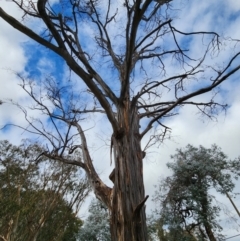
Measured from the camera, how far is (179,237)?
356 inches

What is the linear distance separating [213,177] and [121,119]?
24.6 feet

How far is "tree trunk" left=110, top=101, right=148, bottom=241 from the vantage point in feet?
8.68

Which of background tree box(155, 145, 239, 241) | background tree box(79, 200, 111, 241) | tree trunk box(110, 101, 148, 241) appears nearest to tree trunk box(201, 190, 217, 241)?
background tree box(155, 145, 239, 241)

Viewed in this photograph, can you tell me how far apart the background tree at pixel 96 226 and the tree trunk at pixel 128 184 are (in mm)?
9146

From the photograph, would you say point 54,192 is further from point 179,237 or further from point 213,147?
point 213,147

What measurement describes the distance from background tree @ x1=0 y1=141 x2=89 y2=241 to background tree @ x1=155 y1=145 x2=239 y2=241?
3.96 metres

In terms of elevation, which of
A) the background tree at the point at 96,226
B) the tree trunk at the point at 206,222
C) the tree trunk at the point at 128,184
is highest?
the background tree at the point at 96,226

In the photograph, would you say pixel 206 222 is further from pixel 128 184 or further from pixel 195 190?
pixel 128 184

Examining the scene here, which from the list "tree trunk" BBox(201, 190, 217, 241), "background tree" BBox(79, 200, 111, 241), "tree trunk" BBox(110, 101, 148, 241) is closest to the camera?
"tree trunk" BBox(110, 101, 148, 241)

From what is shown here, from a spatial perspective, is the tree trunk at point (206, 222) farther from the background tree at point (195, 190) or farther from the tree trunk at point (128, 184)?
the tree trunk at point (128, 184)

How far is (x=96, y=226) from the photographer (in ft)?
40.0

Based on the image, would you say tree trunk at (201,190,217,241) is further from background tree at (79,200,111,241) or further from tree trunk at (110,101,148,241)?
tree trunk at (110,101,148,241)

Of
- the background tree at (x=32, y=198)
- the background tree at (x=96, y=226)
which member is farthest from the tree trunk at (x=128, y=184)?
the background tree at (x=96, y=226)

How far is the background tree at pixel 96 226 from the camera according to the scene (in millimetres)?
12078
